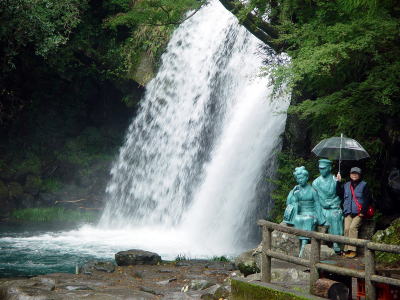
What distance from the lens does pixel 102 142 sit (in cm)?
2314

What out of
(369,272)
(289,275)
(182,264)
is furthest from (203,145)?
(369,272)

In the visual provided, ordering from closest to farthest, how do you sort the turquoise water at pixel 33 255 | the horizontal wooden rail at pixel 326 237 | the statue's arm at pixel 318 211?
the horizontal wooden rail at pixel 326 237, the statue's arm at pixel 318 211, the turquoise water at pixel 33 255

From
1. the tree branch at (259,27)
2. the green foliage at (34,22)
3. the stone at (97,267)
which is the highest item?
the green foliage at (34,22)

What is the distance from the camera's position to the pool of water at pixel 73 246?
13.8m

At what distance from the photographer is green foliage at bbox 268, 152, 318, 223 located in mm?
13344

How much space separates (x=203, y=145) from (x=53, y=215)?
6.78m

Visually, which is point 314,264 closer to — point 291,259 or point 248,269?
point 291,259

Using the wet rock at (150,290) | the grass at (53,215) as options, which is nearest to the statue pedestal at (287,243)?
the wet rock at (150,290)

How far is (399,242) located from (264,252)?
2.32 meters

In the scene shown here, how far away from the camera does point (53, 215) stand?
21.6m

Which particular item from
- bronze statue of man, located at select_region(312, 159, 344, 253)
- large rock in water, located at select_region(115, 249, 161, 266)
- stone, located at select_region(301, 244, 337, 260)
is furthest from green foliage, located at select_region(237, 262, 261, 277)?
large rock in water, located at select_region(115, 249, 161, 266)

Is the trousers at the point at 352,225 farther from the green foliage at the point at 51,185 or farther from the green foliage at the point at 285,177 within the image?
the green foliage at the point at 51,185

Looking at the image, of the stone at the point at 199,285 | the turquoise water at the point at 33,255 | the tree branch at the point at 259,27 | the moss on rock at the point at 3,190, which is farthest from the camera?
the moss on rock at the point at 3,190

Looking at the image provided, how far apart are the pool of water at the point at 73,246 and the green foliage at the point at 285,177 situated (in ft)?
6.63
